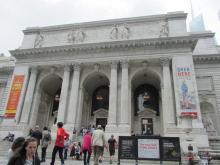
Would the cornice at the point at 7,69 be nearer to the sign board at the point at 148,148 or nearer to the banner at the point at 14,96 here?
the banner at the point at 14,96

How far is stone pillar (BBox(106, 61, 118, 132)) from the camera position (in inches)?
885

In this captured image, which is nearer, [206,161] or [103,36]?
[206,161]

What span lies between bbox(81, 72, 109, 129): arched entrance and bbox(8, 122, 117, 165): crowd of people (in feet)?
15.9

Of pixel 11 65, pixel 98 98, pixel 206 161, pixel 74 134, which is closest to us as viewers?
pixel 206 161

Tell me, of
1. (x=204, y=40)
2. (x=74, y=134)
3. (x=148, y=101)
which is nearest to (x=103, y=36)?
(x=148, y=101)

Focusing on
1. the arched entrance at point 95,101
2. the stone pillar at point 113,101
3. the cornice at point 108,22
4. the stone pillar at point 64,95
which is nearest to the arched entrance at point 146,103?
the stone pillar at point 113,101

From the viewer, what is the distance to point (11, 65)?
36.0 meters

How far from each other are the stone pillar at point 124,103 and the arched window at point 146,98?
16.7 feet

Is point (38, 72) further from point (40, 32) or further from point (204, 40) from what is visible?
point (204, 40)

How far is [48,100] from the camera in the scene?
31562 mm

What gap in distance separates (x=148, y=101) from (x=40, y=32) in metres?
18.6

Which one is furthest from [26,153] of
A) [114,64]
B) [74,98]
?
[114,64]

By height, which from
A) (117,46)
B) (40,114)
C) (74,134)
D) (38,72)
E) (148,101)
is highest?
(117,46)

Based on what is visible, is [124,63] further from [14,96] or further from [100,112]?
[14,96]
